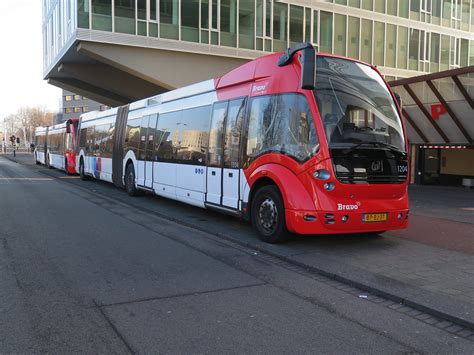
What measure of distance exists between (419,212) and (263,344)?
9334mm

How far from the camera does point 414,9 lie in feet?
106

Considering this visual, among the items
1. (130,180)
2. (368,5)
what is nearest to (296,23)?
(368,5)

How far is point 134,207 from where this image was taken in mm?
12367

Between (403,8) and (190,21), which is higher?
(403,8)

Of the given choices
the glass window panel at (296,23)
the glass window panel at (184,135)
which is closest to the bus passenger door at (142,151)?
the glass window panel at (184,135)

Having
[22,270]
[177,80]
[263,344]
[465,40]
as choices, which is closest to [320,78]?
[263,344]

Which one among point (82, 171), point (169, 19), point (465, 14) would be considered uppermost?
point (465, 14)

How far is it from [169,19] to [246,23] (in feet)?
15.6

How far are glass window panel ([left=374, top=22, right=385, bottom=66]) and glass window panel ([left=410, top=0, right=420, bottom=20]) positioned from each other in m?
2.72

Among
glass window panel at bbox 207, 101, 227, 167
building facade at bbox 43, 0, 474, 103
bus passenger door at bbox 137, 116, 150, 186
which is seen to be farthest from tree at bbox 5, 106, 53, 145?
glass window panel at bbox 207, 101, 227, 167

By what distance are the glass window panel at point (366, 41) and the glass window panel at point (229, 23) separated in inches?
370

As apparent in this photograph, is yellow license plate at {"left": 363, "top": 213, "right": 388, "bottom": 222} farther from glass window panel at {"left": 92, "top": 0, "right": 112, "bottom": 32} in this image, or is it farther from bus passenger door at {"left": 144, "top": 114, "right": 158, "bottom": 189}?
glass window panel at {"left": 92, "top": 0, "right": 112, "bottom": 32}

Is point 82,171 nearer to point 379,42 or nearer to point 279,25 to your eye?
point 279,25

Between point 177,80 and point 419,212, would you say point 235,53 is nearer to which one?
point 177,80
